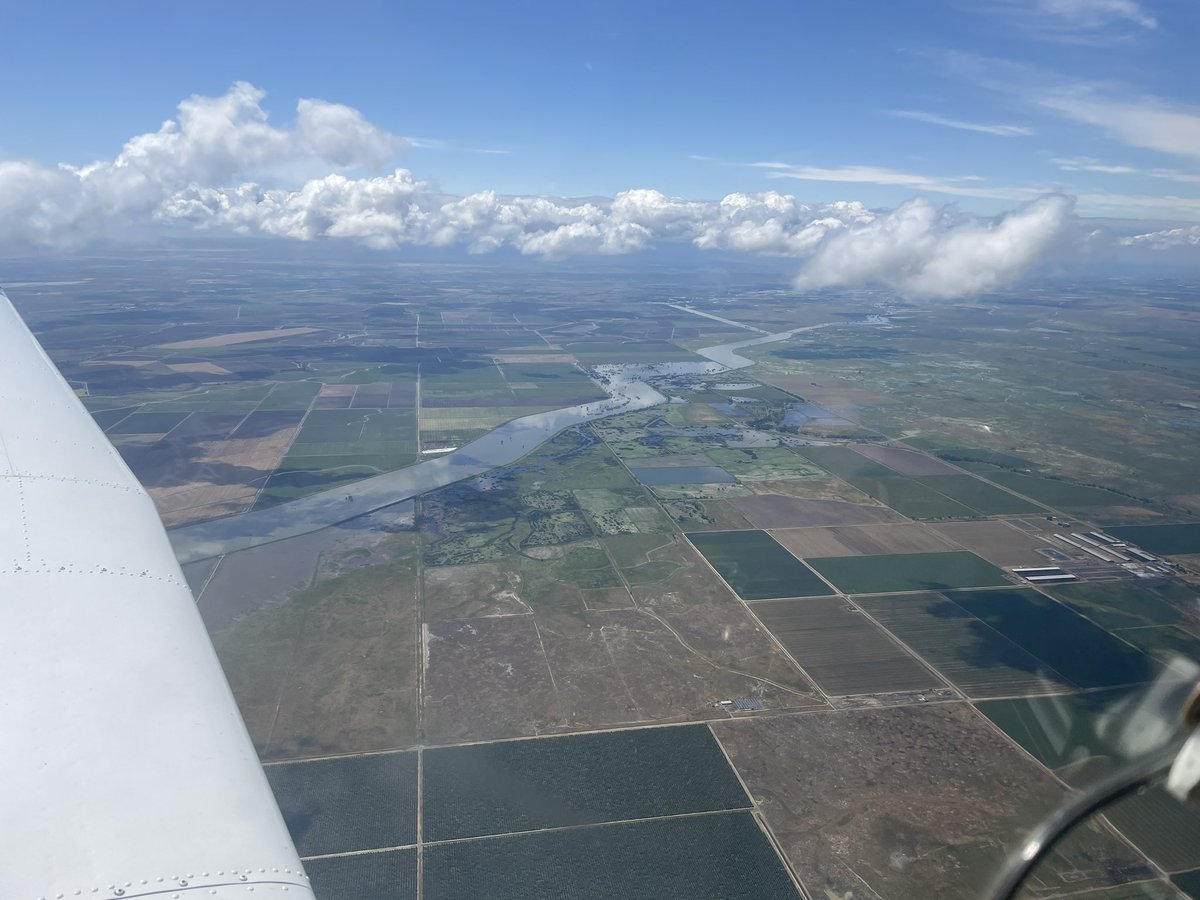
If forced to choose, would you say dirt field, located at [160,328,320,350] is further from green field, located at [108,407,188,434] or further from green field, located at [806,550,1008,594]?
green field, located at [806,550,1008,594]

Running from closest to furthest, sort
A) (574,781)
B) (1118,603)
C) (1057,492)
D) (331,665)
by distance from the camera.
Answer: (574,781) < (331,665) < (1118,603) < (1057,492)

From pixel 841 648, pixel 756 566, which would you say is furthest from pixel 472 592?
pixel 841 648

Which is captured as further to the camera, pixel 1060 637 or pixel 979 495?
pixel 979 495

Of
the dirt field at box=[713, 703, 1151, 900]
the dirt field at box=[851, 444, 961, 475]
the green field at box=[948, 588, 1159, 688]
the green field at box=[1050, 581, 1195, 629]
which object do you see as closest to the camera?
the dirt field at box=[713, 703, 1151, 900]

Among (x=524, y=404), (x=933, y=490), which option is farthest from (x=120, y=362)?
(x=933, y=490)

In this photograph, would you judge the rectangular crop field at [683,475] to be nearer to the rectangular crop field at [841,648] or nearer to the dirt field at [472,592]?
the dirt field at [472,592]

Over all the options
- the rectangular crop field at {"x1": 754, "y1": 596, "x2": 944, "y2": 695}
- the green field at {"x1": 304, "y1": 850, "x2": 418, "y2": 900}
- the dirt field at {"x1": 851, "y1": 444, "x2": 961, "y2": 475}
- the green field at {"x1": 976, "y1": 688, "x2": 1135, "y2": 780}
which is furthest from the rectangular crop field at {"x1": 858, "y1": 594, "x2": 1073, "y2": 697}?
the dirt field at {"x1": 851, "y1": 444, "x2": 961, "y2": 475}

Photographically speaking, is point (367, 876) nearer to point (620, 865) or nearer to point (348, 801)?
point (348, 801)

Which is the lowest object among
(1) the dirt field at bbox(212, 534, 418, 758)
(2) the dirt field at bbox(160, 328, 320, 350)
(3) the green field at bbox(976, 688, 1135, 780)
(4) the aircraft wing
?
(3) the green field at bbox(976, 688, 1135, 780)

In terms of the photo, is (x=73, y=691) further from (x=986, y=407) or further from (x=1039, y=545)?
(x=986, y=407)
